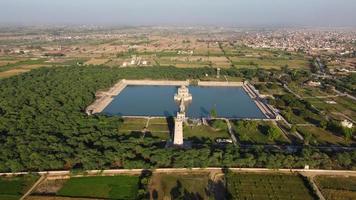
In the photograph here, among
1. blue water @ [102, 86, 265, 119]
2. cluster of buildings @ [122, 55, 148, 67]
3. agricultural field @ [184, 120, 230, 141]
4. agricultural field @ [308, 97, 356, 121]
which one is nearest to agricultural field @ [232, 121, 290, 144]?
agricultural field @ [184, 120, 230, 141]

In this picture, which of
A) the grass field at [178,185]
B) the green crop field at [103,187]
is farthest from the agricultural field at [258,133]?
the green crop field at [103,187]

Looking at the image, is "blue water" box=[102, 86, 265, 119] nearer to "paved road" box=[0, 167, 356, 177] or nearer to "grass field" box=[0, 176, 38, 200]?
"paved road" box=[0, 167, 356, 177]

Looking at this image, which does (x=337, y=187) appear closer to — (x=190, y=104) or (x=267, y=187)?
(x=267, y=187)

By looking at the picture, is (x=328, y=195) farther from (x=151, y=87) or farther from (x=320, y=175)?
(x=151, y=87)

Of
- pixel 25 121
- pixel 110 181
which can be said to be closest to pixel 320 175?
pixel 110 181

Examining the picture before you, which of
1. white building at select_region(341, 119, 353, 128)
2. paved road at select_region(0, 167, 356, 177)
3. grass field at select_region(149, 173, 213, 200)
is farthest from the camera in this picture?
white building at select_region(341, 119, 353, 128)
